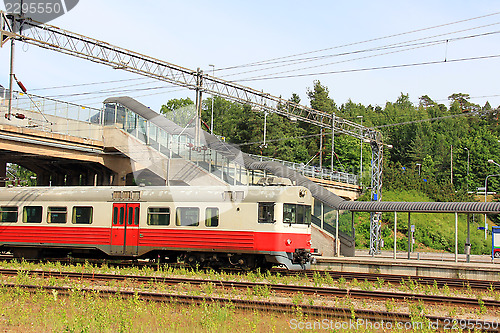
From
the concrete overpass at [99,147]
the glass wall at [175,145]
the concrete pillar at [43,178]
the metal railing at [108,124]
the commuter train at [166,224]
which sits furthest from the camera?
the concrete pillar at [43,178]

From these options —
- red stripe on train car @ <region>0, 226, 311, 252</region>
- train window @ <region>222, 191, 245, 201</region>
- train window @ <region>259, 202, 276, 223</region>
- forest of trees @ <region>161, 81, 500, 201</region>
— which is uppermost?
forest of trees @ <region>161, 81, 500, 201</region>

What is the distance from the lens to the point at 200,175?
31406mm

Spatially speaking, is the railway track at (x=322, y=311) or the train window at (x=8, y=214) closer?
the railway track at (x=322, y=311)

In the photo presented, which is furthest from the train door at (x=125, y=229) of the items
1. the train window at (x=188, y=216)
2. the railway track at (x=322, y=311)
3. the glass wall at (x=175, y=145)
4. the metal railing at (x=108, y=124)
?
the glass wall at (x=175, y=145)

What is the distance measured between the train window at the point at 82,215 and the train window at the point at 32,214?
1.61 m

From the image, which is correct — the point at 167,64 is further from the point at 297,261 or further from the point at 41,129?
the point at 297,261

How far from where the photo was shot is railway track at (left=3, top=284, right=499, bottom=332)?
10328mm

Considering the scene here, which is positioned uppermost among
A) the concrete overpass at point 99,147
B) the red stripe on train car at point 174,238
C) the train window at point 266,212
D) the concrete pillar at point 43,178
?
the concrete overpass at point 99,147

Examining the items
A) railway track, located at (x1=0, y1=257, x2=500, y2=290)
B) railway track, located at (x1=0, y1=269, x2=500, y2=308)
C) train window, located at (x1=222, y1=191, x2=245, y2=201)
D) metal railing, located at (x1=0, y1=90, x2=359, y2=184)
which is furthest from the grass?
metal railing, located at (x1=0, y1=90, x2=359, y2=184)

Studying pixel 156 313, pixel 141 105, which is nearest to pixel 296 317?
pixel 156 313

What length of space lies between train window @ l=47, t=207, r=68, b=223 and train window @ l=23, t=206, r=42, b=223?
0.43 meters

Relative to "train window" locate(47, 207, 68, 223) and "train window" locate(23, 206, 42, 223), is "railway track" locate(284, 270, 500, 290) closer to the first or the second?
"train window" locate(47, 207, 68, 223)

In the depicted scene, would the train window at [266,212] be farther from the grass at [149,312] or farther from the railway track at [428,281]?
the grass at [149,312]

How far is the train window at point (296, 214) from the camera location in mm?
18781
